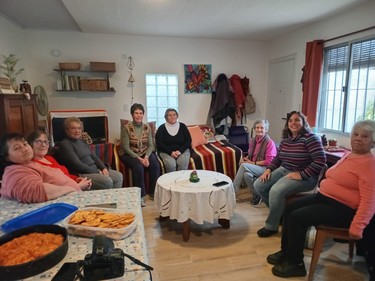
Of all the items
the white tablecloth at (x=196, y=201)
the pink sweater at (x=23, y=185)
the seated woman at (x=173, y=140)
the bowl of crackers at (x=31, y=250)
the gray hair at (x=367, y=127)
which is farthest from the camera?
the seated woman at (x=173, y=140)

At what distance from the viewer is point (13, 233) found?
0.96 meters

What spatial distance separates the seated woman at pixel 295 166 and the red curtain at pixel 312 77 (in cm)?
143

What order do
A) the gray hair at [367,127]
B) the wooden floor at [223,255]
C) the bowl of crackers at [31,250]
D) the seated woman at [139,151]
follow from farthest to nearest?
the seated woman at [139,151]
the wooden floor at [223,255]
the gray hair at [367,127]
the bowl of crackers at [31,250]

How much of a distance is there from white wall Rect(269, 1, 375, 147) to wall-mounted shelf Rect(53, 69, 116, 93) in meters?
3.06

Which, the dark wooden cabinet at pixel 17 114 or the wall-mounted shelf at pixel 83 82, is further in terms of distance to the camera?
the wall-mounted shelf at pixel 83 82

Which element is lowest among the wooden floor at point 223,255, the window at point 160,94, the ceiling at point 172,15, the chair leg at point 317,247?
the wooden floor at point 223,255

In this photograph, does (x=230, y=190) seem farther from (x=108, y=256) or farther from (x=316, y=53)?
(x=316, y=53)

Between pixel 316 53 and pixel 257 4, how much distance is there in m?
1.24

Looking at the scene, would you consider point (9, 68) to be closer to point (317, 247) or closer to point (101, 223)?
point (101, 223)

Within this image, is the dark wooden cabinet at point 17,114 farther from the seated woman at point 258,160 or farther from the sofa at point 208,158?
the seated woman at point 258,160

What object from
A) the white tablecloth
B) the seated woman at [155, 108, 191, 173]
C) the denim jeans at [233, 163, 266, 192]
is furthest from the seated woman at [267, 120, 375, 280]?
the seated woman at [155, 108, 191, 173]

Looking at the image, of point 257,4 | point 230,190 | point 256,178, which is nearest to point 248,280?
point 230,190

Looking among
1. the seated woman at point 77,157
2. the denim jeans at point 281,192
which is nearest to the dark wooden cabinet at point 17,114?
the seated woman at point 77,157

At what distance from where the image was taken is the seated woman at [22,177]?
139 cm
